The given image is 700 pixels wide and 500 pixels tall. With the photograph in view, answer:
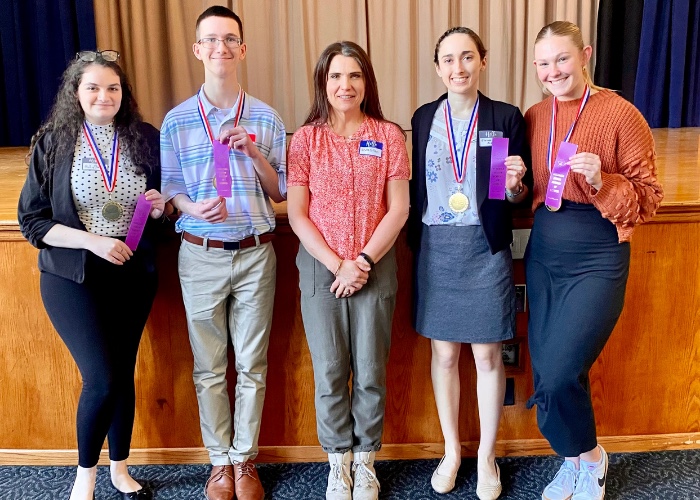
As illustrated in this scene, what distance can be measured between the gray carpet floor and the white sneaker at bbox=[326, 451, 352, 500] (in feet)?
0.35

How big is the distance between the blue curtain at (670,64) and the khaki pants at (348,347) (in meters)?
4.06

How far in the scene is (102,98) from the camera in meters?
1.86

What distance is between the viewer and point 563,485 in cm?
207

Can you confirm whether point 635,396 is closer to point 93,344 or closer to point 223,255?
point 223,255

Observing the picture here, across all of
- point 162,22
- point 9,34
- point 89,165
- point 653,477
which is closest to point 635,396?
point 653,477

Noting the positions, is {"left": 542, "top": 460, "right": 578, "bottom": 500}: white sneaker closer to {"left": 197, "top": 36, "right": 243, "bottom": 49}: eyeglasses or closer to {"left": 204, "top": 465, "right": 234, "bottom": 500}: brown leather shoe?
{"left": 204, "top": 465, "right": 234, "bottom": 500}: brown leather shoe

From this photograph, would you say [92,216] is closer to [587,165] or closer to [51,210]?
[51,210]

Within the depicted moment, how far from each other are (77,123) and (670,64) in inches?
186

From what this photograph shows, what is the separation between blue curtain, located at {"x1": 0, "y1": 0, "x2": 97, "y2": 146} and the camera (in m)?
4.82

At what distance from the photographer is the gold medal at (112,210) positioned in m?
1.90

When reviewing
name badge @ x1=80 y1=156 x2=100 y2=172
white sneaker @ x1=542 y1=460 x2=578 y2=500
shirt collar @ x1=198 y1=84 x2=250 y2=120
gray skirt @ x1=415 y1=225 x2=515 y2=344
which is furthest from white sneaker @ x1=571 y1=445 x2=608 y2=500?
name badge @ x1=80 y1=156 x2=100 y2=172

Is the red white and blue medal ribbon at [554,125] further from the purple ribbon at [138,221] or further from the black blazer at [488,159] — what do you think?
the purple ribbon at [138,221]

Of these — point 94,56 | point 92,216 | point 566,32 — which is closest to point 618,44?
point 566,32

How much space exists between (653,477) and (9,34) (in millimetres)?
4891
